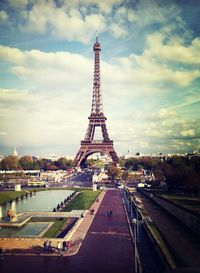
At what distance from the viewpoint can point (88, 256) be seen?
10719 millimetres

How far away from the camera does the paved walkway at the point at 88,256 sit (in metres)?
9.80

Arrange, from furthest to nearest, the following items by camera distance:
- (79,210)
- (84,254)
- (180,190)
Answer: (180,190), (79,210), (84,254)

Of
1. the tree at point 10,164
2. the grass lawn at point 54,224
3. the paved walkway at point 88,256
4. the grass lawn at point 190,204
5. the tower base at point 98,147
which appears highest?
the tower base at point 98,147

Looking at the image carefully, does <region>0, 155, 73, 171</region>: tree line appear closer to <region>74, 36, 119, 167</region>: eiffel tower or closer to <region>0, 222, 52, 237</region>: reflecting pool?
<region>74, 36, 119, 167</region>: eiffel tower

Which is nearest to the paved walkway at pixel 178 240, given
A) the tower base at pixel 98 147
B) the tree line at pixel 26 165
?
the tower base at pixel 98 147

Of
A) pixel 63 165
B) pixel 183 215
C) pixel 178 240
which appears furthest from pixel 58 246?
pixel 63 165

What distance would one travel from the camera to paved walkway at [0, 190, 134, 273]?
9797 millimetres

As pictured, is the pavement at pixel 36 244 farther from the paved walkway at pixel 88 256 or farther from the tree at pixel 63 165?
the tree at pixel 63 165

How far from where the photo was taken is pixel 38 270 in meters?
9.66

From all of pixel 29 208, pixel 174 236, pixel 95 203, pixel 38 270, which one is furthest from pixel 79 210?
pixel 38 270

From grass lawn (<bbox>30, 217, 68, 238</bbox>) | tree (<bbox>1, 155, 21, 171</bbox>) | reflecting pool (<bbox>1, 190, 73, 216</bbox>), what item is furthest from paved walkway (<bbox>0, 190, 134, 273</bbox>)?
tree (<bbox>1, 155, 21, 171</bbox>)

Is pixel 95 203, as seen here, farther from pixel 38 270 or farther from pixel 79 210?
pixel 38 270

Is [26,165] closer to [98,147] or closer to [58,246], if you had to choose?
[98,147]

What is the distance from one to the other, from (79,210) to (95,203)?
8.11 feet
